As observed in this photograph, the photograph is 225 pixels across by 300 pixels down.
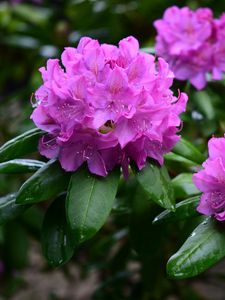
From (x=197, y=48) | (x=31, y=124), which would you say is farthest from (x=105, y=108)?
(x=31, y=124)

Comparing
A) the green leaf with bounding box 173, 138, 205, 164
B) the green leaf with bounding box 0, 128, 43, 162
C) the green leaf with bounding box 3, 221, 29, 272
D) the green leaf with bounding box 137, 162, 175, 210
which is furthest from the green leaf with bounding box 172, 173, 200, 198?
the green leaf with bounding box 3, 221, 29, 272

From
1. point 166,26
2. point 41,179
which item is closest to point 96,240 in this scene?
point 166,26

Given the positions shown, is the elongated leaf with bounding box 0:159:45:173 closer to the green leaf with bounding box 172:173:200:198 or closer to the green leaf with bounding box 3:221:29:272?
the green leaf with bounding box 172:173:200:198

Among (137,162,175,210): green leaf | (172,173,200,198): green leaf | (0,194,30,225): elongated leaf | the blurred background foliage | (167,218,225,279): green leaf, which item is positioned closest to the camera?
(167,218,225,279): green leaf

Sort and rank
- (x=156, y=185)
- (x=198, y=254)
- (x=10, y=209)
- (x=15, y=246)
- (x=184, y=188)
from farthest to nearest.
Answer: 1. (x=15, y=246)
2. (x=184, y=188)
3. (x=10, y=209)
4. (x=156, y=185)
5. (x=198, y=254)

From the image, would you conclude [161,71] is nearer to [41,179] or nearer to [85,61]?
[85,61]

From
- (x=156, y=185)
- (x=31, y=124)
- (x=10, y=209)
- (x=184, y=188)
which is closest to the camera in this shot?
(x=156, y=185)

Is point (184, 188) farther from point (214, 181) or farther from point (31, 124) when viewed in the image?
point (31, 124)
